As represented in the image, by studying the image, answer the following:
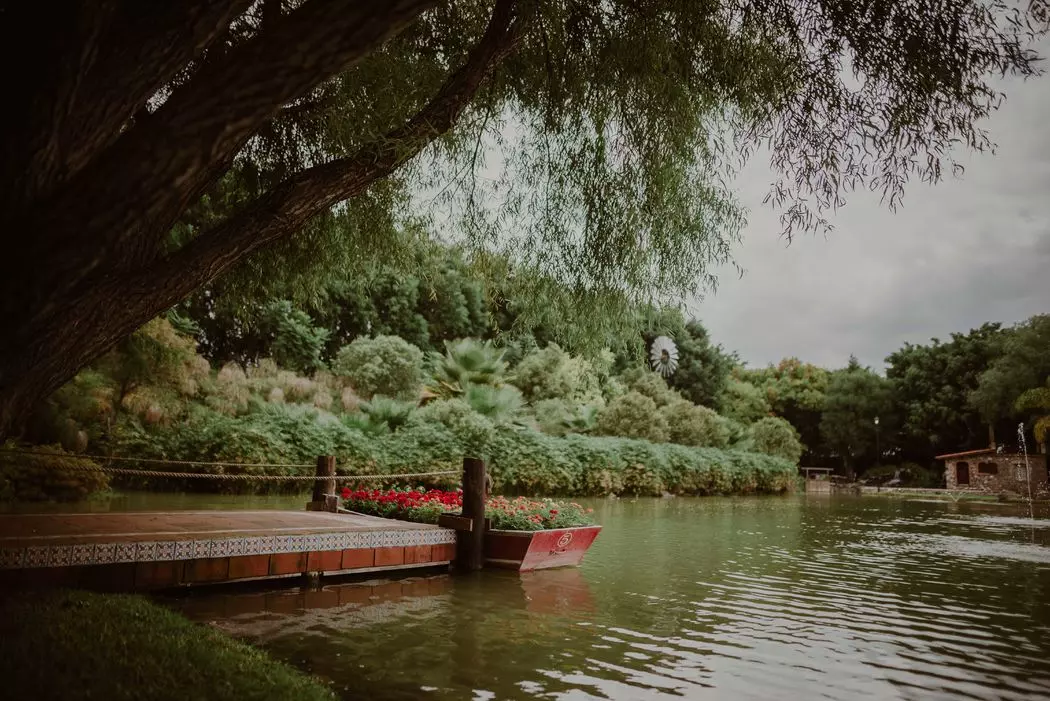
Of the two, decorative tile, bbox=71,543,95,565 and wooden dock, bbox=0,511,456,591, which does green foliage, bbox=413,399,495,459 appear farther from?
decorative tile, bbox=71,543,95,565

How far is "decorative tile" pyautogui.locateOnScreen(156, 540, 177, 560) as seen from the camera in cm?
669

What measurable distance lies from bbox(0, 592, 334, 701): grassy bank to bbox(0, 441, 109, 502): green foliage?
863cm

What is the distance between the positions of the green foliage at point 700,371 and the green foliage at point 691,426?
26.7 feet

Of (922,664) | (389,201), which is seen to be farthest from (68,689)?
(922,664)

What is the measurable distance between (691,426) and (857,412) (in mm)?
20887

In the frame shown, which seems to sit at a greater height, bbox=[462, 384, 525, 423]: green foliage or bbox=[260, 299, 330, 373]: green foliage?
bbox=[260, 299, 330, 373]: green foliage

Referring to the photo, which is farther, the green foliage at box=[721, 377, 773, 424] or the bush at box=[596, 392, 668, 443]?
the green foliage at box=[721, 377, 773, 424]

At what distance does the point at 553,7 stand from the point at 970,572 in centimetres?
957

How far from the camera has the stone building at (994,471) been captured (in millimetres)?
32844

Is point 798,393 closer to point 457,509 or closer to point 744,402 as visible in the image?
point 744,402

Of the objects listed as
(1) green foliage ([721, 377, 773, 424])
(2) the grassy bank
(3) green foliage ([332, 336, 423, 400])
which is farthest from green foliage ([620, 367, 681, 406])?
(2) the grassy bank

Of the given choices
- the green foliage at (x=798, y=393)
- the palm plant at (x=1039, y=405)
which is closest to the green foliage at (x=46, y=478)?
the palm plant at (x=1039, y=405)

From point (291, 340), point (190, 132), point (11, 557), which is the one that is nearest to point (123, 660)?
point (190, 132)

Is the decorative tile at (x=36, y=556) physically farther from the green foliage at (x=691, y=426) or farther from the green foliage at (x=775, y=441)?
the green foliage at (x=775, y=441)
